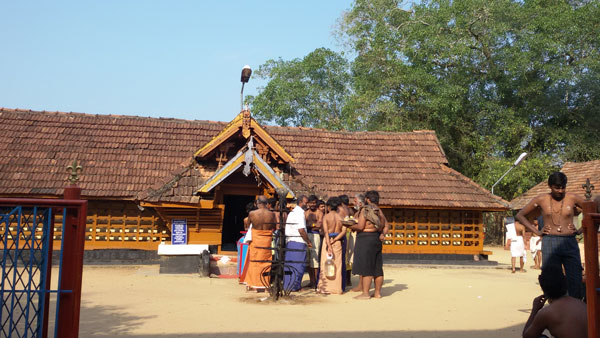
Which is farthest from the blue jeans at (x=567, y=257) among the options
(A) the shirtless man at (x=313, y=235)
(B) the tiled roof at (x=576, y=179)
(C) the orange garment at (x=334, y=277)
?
(B) the tiled roof at (x=576, y=179)

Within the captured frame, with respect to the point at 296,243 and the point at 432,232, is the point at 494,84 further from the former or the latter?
the point at 296,243

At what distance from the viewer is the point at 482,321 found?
7.96 m

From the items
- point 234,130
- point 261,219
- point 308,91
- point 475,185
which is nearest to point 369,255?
point 261,219

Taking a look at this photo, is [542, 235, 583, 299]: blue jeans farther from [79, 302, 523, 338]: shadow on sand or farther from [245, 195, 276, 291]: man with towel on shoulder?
[245, 195, 276, 291]: man with towel on shoulder

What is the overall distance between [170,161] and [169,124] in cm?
202

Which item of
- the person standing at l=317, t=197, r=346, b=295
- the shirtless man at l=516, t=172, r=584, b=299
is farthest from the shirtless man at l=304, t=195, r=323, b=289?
the shirtless man at l=516, t=172, r=584, b=299

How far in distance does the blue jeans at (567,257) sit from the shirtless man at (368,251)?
3.37 m

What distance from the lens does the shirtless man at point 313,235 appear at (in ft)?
36.3

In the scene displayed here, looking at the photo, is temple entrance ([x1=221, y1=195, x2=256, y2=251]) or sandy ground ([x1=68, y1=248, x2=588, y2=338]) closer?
sandy ground ([x1=68, y1=248, x2=588, y2=338])

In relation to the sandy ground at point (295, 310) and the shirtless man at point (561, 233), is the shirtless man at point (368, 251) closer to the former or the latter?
the sandy ground at point (295, 310)

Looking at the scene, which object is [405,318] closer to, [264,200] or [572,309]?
[264,200]

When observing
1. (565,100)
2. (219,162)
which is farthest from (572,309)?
(565,100)

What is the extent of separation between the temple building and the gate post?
927 cm

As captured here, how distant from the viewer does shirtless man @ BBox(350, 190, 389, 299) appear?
32.2 ft
